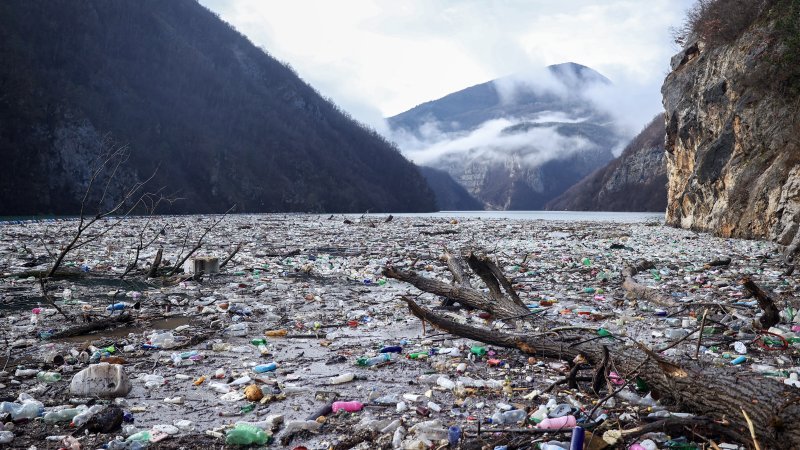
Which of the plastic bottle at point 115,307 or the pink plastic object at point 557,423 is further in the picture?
the plastic bottle at point 115,307

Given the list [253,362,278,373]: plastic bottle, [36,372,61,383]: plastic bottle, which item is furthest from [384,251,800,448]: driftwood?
[36,372,61,383]: plastic bottle

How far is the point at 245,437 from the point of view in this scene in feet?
8.95

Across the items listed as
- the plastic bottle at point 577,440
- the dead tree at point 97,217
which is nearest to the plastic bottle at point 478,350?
the plastic bottle at point 577,440

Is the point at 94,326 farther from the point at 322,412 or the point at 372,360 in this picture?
the point at 322,412

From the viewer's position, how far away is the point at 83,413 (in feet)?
9.77

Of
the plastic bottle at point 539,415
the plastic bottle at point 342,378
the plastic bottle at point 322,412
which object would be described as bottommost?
the plastic bottle at point 342,378

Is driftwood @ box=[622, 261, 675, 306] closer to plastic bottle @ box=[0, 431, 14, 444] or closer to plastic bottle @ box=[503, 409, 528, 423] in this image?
plastic bottle @ box=[503, 409, 528, 423]

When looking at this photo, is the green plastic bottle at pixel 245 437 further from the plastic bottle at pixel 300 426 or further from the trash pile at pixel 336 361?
the plastic bottle at pixel 300 426

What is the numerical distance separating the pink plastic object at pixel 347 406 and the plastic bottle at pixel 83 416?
56.7 inches

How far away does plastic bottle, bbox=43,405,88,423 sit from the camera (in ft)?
9.68

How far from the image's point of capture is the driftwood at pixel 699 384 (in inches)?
82.0

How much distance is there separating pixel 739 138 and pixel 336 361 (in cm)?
1954

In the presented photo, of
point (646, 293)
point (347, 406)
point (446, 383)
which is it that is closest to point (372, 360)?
point (446, 383)

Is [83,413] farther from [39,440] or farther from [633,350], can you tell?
[633,350]
